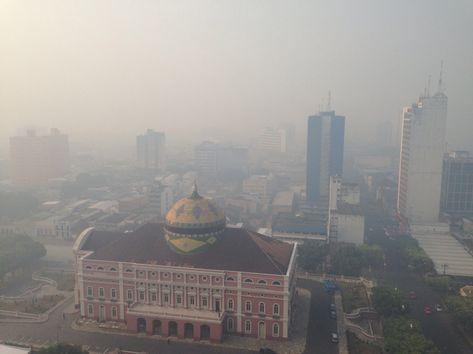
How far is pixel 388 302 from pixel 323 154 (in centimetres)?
3890

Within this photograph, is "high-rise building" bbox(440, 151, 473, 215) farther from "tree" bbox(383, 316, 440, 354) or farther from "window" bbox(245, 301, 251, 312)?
"window" bbox(245, 301, 251, 312)

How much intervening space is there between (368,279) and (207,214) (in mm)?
14134

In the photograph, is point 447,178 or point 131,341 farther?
point 447,178

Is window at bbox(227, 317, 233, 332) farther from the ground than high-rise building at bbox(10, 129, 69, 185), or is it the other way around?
high-rise building at bbox(10, 129, 69, 185)

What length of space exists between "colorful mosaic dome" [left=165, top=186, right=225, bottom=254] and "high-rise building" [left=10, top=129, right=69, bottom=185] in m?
54.7

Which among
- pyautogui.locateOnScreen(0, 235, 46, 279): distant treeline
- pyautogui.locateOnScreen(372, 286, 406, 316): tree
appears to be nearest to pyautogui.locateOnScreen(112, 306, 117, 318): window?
pyautogui.locateOnScreen(0, 235, 46, 279): distant treeline

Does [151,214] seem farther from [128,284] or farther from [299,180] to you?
[299,180]

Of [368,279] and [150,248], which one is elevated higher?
[150,248]

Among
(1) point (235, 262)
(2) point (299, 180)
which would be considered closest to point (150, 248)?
(1) point (235, 262)

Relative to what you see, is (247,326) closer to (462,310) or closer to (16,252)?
(462,310)

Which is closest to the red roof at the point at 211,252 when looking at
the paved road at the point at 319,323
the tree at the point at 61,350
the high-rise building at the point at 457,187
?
the paved road at the point at 319,323

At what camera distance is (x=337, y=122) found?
6334 cm

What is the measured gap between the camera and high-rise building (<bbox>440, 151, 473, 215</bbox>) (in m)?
54.1

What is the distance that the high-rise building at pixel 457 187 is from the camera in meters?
54.1
